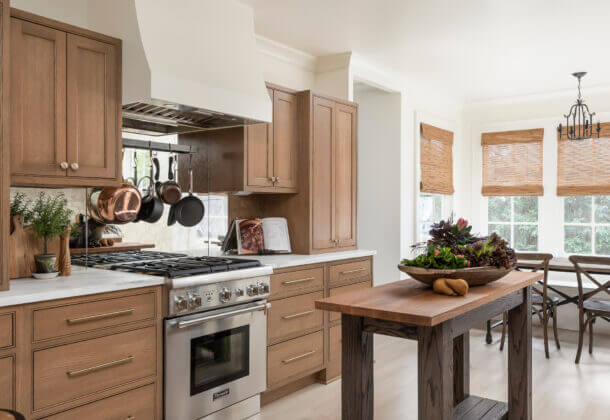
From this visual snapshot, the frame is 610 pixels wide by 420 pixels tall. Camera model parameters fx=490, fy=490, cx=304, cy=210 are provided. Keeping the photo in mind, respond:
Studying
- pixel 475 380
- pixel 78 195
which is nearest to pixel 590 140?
pixel 475 380

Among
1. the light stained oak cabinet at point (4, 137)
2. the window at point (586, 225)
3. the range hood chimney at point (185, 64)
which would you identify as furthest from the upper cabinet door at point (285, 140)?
the window at point (586, 225)

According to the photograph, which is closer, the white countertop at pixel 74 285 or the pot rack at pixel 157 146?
the white countertop at pixel 74 285

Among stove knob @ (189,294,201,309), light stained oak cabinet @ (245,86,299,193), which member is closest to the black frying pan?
light stained oak cabinet @ (245,86,299,193)

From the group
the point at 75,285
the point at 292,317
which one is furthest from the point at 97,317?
the point at 292,317

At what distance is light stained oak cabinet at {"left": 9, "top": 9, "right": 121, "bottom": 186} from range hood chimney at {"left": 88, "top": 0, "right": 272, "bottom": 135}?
0.13 metres

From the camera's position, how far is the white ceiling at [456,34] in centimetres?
338

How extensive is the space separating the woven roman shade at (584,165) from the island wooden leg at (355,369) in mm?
4427

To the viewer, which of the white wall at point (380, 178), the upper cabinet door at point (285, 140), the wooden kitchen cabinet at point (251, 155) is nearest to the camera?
the wooden kitchen cabinet at point (251, 155)

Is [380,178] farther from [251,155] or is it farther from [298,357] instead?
[298,357]

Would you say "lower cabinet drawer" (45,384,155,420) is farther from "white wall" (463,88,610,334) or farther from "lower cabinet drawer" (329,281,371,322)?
"white wall" (463,88,610,334)

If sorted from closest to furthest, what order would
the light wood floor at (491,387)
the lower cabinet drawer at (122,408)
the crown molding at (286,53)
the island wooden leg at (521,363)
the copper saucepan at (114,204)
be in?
the lower cabinet drawer at (122,408) → the island wooden leg at (521,363) → the copper saucepan at (114,204) → the light wood floor at (491,387) → the crown molding at (286,53)

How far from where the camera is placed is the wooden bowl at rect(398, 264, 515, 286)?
2.16 m

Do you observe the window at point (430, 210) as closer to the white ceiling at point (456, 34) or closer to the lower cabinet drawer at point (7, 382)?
the white ceiling at point (456, 34)

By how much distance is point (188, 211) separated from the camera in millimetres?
3252
